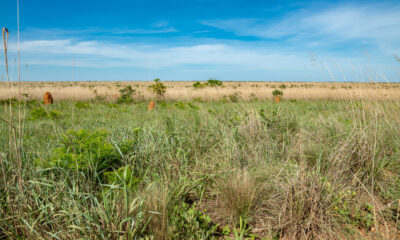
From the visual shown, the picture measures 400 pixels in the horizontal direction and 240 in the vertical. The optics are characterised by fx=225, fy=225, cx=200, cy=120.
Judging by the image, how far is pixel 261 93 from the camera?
14836mm

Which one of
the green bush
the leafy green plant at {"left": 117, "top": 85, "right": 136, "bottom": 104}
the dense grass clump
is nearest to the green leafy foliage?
the dense grass clump

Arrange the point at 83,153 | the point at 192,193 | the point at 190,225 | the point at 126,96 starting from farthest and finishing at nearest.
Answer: the point at 126,96 < the point at 192,193 < the point at 83,153 < the point at 190,225

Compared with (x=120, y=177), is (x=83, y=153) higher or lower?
higher

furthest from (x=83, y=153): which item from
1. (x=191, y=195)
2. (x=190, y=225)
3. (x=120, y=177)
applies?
(x=190, y=225)

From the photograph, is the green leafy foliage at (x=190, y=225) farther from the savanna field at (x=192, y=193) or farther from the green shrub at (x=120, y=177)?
the green shrub at (x=120, y=177)

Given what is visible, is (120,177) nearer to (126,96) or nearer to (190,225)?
(190,225)

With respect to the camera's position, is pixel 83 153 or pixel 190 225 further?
pixel 83 153

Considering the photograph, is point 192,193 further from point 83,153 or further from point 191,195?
point 83,153

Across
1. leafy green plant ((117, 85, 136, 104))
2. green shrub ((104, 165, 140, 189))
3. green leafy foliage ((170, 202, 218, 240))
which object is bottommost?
green leafy foliage ((170, 202, 218, 240))

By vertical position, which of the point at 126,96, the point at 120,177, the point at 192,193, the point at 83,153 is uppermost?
the point at 126,96

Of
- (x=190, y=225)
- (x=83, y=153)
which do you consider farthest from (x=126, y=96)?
(x=190, y=225)

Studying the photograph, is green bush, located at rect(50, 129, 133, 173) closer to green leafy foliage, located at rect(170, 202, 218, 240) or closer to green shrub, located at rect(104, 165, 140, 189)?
green shrub, located at rect(104, 165, 140, 189)

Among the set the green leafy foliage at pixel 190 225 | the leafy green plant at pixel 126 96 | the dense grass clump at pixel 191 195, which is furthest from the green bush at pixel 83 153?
the leafy green plant at pixel 126 96

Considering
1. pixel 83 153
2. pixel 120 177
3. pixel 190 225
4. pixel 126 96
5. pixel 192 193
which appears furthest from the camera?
pixel 126 96
